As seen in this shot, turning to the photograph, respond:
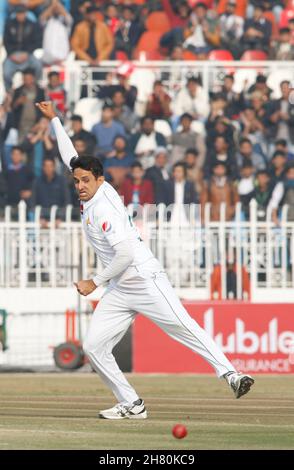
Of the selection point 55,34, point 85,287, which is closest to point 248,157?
point 55,34

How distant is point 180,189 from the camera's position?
23672mm

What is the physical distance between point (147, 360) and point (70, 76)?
752 cm

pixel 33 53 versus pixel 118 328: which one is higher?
pixel 33 53

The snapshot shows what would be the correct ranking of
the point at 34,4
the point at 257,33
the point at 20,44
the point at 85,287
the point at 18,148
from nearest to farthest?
the point at 85,287 < the point at 18,148 < the point at 20,44 < the point at 34,4 < the point at 257,33

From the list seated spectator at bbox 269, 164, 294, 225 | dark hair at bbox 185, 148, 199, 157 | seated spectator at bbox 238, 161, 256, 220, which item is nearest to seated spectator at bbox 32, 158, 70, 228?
dark hair at bbox 185, 148, 199, 157

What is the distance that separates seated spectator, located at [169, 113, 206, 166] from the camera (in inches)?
983

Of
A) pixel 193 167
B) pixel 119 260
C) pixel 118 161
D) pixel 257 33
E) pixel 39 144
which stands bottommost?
pixel 119 260

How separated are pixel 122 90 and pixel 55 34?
187cm

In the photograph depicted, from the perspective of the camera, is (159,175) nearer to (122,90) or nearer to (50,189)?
(50,189)

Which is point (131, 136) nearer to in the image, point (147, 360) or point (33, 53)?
point (33, 53)

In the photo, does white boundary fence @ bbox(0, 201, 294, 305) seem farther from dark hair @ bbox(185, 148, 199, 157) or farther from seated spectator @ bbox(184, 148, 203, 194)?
dark hair @ bbox(185, 148, 199, 157)

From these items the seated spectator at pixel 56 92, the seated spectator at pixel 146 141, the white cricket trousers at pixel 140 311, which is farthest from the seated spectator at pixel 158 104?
the white cricket trousers at pixel 140 311
